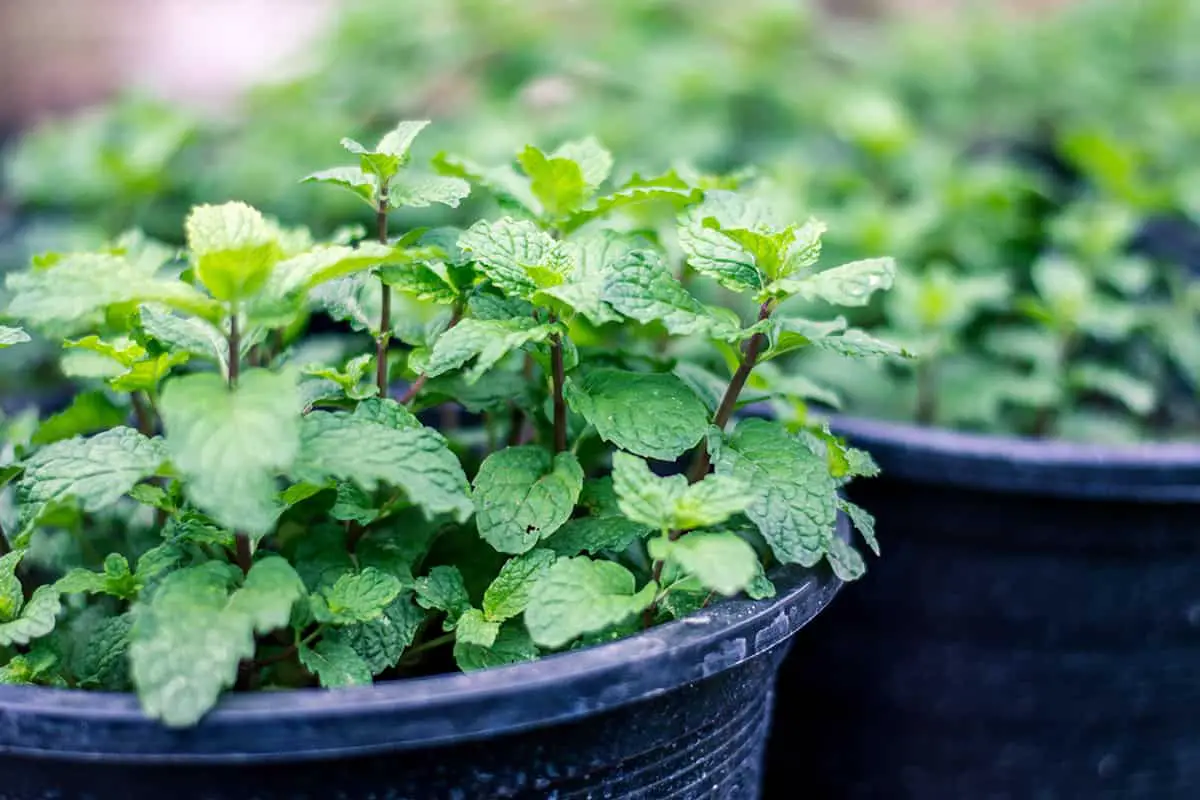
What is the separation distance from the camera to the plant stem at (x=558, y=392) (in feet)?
3.30

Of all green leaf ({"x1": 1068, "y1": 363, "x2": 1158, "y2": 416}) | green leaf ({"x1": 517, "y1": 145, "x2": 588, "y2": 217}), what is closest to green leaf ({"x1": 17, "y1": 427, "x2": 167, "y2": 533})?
green leaf ({"x1": 517, "y1": 145, "x2": 588, "y2": 217})

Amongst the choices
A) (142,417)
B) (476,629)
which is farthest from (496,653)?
(142,417)

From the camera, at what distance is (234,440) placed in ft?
2.60

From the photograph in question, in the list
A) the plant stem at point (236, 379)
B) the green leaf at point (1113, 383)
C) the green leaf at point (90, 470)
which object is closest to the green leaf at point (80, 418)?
the green leaf at point (90, 470)

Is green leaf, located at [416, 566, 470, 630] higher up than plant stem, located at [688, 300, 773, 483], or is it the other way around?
plant stem, located at [688, 300, 773, 483]

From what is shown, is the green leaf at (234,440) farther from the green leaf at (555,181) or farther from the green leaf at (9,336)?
the green leaf at (555,181)

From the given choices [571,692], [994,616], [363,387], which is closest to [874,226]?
[994,616]

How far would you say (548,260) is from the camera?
0.99 meters

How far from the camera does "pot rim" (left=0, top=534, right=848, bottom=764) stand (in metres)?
0.77

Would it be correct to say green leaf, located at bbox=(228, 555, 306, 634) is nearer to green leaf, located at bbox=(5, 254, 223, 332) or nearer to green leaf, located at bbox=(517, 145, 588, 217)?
green leaf, located at bbox=(5, 254, 223, 332)

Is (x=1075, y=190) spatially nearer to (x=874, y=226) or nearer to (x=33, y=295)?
(x=874, y=226)

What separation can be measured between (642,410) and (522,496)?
0.13 m

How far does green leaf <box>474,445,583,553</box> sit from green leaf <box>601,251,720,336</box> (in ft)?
0.52

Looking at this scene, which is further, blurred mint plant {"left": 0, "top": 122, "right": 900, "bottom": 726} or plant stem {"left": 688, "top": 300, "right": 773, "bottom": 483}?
plant stem {"left": 688, "top": 300, "right": 773, "bottom": 483}
